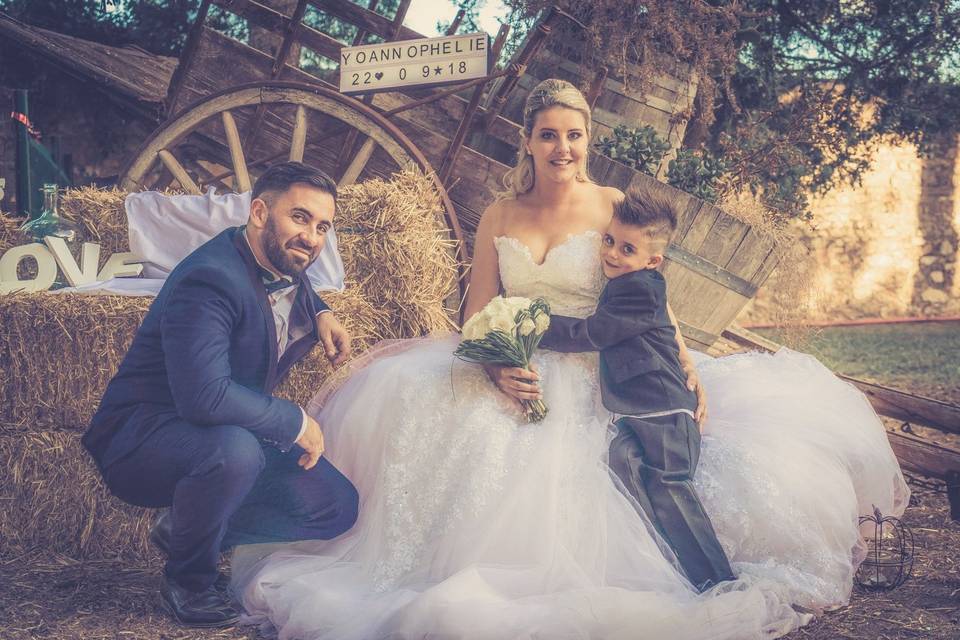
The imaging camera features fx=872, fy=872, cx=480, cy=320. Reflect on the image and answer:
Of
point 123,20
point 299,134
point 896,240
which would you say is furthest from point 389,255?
point 896,240

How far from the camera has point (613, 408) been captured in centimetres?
273

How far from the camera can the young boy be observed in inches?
100

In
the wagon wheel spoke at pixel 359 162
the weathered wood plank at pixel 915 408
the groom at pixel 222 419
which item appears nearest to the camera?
the groom at pixel 222 419

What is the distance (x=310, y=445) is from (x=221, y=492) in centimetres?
28

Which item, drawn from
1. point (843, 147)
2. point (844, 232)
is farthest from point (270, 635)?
point (844, 232)

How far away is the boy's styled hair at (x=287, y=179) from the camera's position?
2648 millimetres

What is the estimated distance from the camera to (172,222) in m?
3.61

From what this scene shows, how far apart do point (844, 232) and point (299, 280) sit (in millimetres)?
8152

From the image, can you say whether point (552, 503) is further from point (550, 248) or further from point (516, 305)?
point (550, 248)

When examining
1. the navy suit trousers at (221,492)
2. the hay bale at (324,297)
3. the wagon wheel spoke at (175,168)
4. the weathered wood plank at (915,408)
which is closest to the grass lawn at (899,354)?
the weathered wood plank at (915,408)

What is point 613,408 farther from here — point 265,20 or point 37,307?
point 265,20

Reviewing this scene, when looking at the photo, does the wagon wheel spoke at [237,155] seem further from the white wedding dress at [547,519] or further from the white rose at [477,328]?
the white rose at [477,328]

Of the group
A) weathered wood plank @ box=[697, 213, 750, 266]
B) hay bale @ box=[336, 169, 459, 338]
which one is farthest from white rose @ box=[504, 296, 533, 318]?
weathered wood plank @ box=[697, 213, 750, 266]

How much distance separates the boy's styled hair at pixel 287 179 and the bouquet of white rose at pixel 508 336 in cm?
64
